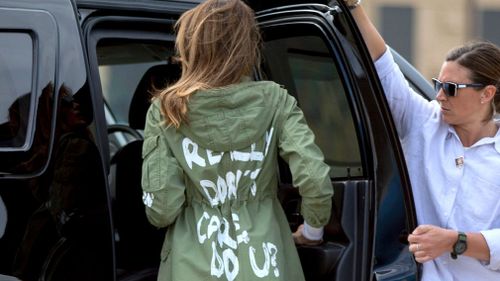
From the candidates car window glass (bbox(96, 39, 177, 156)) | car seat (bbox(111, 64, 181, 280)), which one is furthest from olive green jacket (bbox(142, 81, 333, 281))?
car seat (bbox(111, 64, 181, 280))

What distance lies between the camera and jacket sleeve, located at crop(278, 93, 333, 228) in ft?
7.39

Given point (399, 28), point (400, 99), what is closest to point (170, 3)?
point (400, 99)

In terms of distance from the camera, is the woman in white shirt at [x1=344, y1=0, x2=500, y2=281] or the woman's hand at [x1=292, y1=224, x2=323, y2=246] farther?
the woman's hand at [x1=292, y1=224, x2=323, y2=246]

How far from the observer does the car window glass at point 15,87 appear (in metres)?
2.19

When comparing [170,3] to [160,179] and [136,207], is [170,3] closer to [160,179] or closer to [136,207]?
[160,179]

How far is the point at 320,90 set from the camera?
275cm

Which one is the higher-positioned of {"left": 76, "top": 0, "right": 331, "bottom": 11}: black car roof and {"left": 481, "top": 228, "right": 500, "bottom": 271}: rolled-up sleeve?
{"left": 76, "top": 0, "right": 331, "bottom": 11}: black car roof

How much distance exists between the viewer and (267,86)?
2.33 meters

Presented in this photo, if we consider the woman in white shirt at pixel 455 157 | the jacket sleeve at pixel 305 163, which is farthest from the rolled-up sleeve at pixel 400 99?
the jacket sleeve at pixel 305 163

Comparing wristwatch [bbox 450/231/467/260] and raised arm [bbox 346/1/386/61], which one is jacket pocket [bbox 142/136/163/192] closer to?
raised arm [bbox 346/1/386/61]

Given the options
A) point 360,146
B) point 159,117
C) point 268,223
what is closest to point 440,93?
point 360,146

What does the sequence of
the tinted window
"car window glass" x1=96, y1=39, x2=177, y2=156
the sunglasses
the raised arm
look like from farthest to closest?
the tinted window
"car window glass" x1=96, y1=39, x2=177, y2=156
the raised arm
the sunglasses

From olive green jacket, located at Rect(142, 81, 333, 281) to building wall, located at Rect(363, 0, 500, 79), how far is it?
1020 cm

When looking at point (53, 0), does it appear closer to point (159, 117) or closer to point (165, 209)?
point (159, 117)
